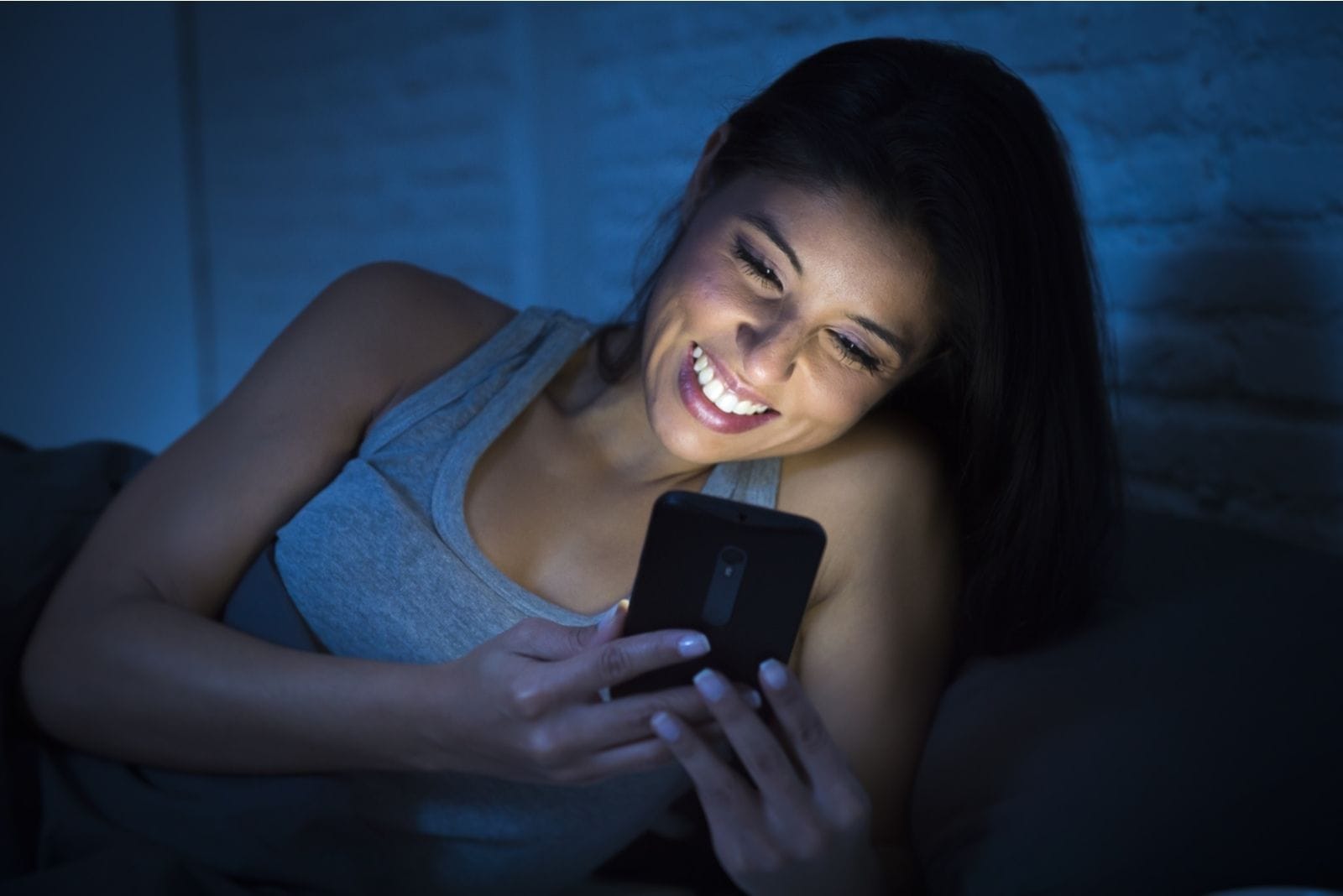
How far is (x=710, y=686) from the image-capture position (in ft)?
2.18

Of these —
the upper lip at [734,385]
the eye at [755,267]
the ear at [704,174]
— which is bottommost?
the upper lip at [734,385]

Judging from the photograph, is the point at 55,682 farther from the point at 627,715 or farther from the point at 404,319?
the point at 627,715

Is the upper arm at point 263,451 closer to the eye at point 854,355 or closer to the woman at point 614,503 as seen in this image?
the woman at point 614,503

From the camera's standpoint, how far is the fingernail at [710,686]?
663 millimetres

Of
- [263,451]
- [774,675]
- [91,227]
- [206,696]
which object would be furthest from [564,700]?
[91,227]

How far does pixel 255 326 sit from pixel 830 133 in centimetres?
248

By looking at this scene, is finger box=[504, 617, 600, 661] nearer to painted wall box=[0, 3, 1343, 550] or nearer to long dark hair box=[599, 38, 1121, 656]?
long dark hair box=[599, 38, 1121, 656]

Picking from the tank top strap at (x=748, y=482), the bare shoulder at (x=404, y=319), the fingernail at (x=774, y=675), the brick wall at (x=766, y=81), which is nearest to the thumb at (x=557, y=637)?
the fingernail at (x=774, y=675)

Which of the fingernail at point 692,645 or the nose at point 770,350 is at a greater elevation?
the nose at point 770,350

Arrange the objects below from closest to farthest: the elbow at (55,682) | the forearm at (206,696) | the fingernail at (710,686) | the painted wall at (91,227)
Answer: the fingernail at (710,686) → the forearm at (206,696) → the elbow at (55,682) → the painted wall at (91,227)

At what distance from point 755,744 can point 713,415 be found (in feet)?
1.12

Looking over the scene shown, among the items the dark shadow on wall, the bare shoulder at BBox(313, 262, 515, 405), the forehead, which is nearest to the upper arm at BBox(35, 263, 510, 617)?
the bare shoulder at BBox(313, 262, 515, 405)

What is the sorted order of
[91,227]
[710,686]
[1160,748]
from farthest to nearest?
1. [91,227]
2. [1160,748]
3. [710,686]

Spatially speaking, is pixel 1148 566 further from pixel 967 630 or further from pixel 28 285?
pixel 28 285
